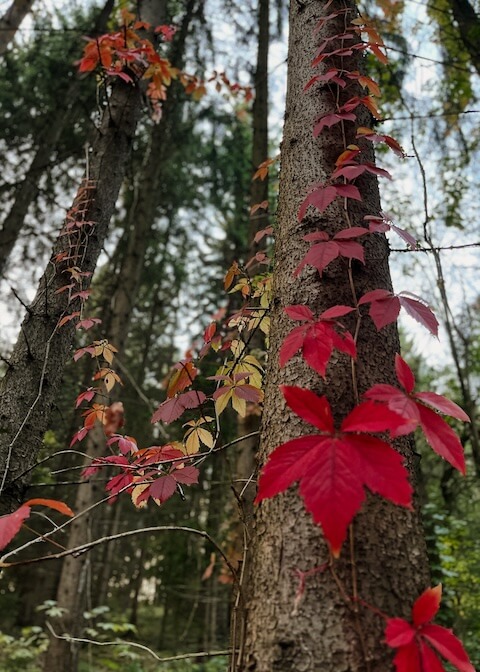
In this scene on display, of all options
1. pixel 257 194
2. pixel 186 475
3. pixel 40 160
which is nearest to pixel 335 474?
pixel 186 475

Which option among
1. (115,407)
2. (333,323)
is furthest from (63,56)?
(333,323)

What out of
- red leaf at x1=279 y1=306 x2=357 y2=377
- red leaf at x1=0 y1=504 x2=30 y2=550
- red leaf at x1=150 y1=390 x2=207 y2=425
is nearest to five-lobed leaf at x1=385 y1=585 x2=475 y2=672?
red leaf at x1=279 y1=306 x2=357 y2=377

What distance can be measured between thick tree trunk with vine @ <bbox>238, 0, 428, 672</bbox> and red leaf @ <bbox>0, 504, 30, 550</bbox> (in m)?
0.41

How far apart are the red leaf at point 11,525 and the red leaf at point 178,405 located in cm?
55

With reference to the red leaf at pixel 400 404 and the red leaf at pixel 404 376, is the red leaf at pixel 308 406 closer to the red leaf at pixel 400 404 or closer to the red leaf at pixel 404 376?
the red leaf at pixel 400 404

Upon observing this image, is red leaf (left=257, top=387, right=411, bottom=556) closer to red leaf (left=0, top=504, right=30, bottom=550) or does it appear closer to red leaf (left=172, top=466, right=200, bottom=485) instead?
red leaf (left=0, top=504, right=30, bottom=550)

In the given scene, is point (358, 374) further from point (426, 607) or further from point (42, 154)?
point (42, 154)

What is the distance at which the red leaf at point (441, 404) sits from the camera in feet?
2.52

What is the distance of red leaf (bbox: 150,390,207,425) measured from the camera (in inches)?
53.1

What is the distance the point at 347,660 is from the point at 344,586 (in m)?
0.09

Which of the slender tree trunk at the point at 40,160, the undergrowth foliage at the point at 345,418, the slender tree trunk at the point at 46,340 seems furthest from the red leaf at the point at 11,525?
the slender tree trunk at the point at 40,160

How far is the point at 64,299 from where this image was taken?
7.12 ft

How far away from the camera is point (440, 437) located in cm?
75

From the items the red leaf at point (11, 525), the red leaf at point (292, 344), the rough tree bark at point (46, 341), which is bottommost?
the red leaf at point (11, 525)
